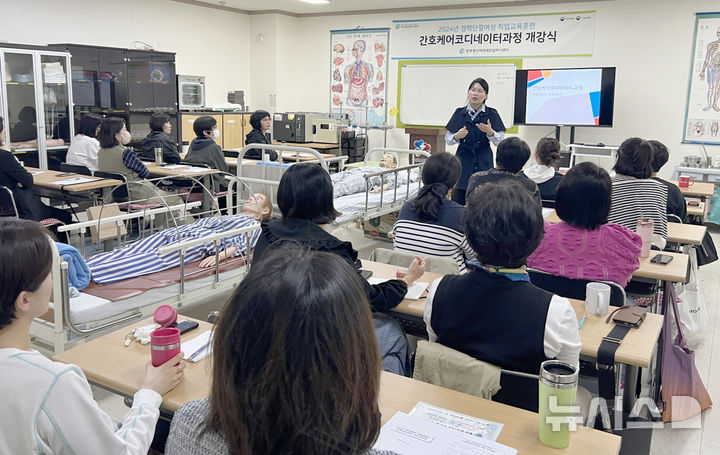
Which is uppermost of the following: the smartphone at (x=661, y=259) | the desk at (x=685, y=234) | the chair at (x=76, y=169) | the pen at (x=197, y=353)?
the chair at (x=76, y=169)

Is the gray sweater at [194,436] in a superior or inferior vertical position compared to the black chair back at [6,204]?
superior

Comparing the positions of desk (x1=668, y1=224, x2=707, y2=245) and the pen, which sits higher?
desk (x1=668, y1=224, x2=707, y2=245)

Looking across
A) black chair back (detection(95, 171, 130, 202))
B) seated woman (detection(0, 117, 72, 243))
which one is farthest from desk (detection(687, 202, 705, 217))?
seated woman (detection(0, 117, 72, 243))

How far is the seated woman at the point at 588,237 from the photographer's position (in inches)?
91.2

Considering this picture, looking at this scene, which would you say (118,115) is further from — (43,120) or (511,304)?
(511,304)

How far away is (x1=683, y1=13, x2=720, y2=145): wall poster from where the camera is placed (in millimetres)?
6605

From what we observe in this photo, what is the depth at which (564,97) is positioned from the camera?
7.14 m

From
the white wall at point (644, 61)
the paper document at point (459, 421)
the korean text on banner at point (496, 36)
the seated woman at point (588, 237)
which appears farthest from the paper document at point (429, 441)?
the korean text on banner at point (496, 36)

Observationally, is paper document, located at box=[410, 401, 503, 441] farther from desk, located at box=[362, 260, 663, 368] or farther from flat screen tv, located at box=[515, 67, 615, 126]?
flat screen tv, located at box=[515, 67, 615, 126]

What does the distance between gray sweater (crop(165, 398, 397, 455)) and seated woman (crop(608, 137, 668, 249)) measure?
2839mm

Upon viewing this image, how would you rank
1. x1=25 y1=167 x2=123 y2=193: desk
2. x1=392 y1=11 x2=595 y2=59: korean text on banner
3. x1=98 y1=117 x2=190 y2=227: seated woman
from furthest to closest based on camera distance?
x1=392 y1=11 x2=595 y2=59: korean text on banner → x1=98 y1=117 x2=190 y2=227: seated woman → x1=25 y1=167 x2=123 y2=193: desk

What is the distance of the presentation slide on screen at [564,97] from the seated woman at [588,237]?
505 cm

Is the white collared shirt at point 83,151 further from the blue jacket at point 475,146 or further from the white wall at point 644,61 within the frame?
the white wall at point 644,61

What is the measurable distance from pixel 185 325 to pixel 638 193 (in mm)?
2545
